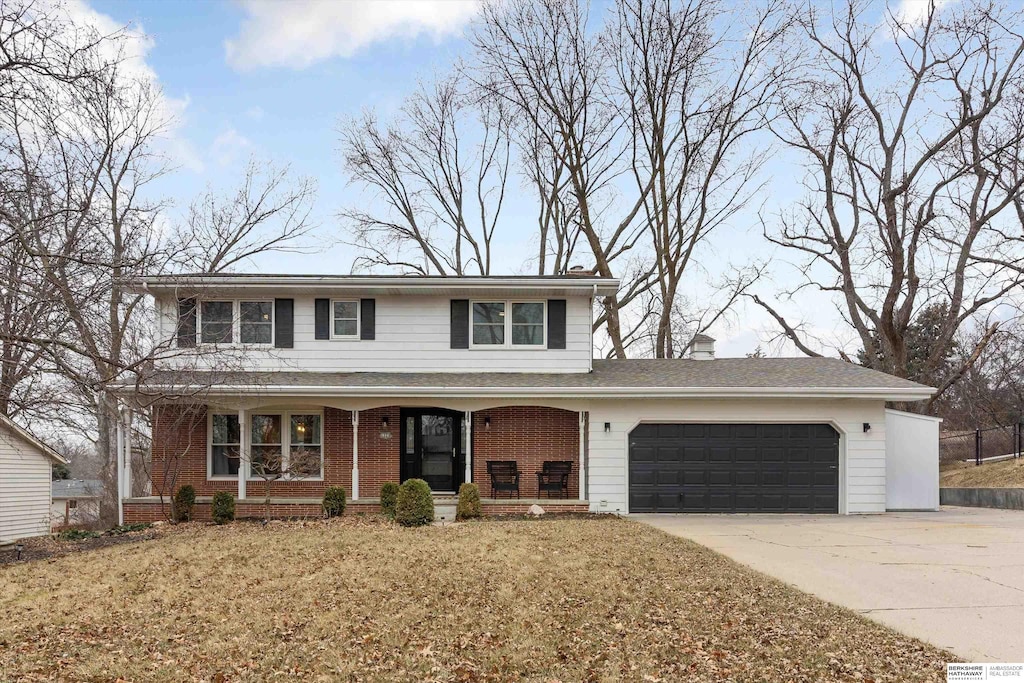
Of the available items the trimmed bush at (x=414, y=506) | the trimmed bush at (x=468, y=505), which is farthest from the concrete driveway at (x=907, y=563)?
the trimmed bush at (x=414, y=506)

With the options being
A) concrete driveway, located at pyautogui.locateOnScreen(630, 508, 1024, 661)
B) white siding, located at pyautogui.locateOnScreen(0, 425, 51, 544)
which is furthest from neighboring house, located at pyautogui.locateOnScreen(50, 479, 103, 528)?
concrete driveway, located at pyautogui.locateOnScreen(630, 508, 1024, 661)

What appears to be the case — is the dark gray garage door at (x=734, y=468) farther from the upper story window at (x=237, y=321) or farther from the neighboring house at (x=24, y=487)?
the neighboring house at (x=24, y=487)

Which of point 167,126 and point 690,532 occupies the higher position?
point 167,126

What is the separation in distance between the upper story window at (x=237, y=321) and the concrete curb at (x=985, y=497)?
17215 mm

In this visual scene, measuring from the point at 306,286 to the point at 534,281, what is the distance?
489 centimetres

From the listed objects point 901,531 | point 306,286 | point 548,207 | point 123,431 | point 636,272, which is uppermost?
point 548,207

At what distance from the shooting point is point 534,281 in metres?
17.0

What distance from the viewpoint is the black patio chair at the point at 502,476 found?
16.6 m

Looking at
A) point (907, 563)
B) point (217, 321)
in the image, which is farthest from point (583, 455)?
point (217, 321)

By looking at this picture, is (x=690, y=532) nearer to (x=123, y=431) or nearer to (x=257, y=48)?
(x=123, y=431)

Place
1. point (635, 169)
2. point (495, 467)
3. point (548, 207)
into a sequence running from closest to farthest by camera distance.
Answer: point (495, 467) < point (635, 169) < point (548, 207)

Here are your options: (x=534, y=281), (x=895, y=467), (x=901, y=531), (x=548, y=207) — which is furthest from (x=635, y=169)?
(x=901, y=531)

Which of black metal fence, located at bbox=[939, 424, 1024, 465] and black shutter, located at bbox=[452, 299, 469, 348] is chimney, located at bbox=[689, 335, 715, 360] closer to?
black shutter, located at bbox=[452, 299, 469, 348]

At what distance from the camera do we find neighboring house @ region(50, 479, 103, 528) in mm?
32406
